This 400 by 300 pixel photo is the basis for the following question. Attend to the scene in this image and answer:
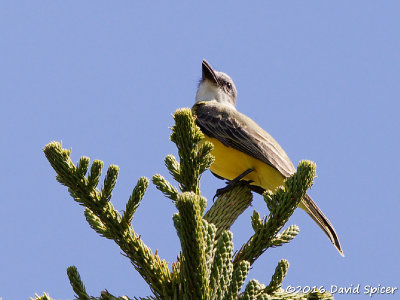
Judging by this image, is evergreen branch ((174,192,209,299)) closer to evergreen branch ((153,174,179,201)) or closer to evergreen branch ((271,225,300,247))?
evergreen branch ((271,225,300,247))

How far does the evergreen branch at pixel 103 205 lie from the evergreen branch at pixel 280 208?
1.72ft

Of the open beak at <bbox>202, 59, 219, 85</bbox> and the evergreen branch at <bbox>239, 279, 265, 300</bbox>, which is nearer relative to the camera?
the evergreen branch at <bbox>239, 279, 265, 300</bbox>

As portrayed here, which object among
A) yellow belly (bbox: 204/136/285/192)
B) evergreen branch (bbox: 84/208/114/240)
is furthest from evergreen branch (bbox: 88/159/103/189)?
yellow belly (bbox: 204/136/285/192)

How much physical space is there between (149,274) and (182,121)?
2.97 ft

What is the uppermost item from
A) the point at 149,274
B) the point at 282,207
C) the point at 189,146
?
the point at 189,146

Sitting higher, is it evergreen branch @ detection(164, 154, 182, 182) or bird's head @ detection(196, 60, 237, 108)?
bird's head @ detection(196, 60, 237, 108)

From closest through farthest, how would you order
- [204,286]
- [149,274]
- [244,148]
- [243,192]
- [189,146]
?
[204,286], [149,274], [189,146], [243,192], [244,148]

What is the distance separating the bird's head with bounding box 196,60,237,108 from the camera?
9.31m


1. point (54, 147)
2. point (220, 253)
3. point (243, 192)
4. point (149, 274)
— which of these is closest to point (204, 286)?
point (220, 253)

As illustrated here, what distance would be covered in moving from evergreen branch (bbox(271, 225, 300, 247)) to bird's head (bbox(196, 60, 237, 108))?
6.05 metres

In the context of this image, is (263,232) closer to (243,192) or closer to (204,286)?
(204,286)

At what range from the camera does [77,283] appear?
2891 millimetres

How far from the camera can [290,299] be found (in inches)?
123

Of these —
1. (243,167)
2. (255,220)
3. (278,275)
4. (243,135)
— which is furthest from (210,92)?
(278,275)
